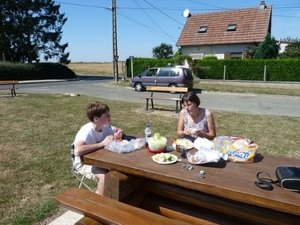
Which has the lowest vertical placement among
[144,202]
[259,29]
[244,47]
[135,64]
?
[144,202]

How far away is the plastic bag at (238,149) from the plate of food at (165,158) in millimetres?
440

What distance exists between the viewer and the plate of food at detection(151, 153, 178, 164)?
2195mm

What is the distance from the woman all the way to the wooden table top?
0.83m

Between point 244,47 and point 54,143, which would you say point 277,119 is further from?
point 244,47

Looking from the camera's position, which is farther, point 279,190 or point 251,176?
point 251,176

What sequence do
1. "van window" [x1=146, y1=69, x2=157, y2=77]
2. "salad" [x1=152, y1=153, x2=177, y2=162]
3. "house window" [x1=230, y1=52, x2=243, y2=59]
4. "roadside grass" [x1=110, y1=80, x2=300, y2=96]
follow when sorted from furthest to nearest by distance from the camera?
1. "house window" [x1=230, y1=52, x2=243, y2=59]
2. "van window" [x1=146, y1=69, x2=157, y2=77]
3. "roadside grass" [x1=110, y1=80, x2=300, y2=96]
4. "salad" [x1=152, y1=153, x2=177, y2=162]

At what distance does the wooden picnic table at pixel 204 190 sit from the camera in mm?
1714

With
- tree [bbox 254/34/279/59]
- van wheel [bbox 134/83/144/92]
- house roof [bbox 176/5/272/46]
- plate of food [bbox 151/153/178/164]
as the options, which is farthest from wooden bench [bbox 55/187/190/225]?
house roof [bbox 176/5/272/46]

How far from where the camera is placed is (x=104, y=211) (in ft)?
6.09

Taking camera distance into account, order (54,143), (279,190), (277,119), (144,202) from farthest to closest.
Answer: (277,119) < (54,143) < (144,202) < (279,190)

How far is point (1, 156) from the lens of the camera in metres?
4.51

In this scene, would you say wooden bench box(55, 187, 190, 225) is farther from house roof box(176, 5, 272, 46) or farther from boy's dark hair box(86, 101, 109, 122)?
house roof box(176, 5, 272, 46)

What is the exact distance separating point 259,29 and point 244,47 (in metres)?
2.14

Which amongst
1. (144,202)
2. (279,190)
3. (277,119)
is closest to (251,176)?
(279,190)
